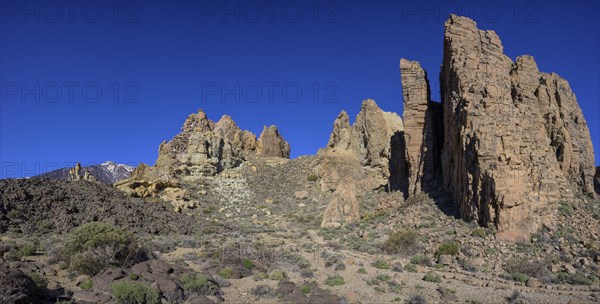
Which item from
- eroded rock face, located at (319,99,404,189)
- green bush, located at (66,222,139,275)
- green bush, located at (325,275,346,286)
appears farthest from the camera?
eroded rock face, located at (319,99,404,189)

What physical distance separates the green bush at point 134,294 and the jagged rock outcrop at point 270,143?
54650 millimetres

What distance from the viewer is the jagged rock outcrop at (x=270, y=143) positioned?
6975 centimetres

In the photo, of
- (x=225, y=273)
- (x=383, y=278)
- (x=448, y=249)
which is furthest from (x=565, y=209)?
(x=225, y=273)

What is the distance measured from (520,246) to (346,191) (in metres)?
16.2

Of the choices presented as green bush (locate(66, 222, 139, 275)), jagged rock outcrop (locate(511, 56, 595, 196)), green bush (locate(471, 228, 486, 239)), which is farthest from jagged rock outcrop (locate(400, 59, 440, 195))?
green bush (locate(66, 222, 139, 275))

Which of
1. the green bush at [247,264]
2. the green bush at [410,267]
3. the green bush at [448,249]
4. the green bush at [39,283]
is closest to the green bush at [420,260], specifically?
the green bush at [410,267]

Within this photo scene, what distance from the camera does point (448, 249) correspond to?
23.2m

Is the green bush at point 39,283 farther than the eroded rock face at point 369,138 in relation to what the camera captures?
No

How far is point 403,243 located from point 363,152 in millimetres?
27930

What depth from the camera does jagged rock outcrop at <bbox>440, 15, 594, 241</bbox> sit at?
2512cm

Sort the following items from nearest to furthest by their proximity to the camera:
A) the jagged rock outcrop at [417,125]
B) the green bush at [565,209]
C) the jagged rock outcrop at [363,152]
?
the green bush at [565,209] → the jagged rock outcrop at [417,125] → the jagged rock outcrop at [363,152]

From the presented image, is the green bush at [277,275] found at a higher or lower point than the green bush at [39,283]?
lower

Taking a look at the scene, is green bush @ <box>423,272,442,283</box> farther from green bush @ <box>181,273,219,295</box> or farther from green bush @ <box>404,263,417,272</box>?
green bush @ <box>181,273,219,295</box>

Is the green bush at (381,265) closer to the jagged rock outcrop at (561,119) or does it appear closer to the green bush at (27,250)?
the green bush at (27,250)
